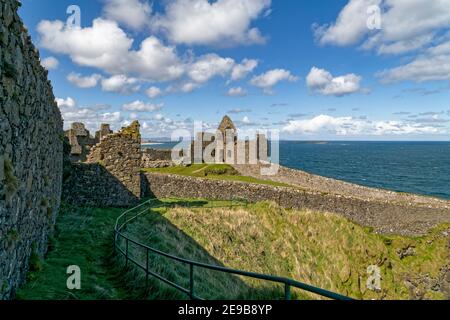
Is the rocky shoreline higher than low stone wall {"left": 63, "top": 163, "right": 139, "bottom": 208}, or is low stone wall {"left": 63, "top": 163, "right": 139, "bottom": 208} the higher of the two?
low stone wall {"left": 63, "top": 163, "right": 139, "bottom": 208}

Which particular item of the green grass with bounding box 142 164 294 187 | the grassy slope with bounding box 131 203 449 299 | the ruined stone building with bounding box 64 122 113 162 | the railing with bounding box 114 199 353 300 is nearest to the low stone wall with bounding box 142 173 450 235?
the grassy slope with bounding box 131 203 449 299

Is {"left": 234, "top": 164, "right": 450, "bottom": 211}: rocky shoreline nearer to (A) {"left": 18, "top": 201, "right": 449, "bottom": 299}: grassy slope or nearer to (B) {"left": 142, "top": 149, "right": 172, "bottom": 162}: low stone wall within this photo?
(A) {"left": 18, "top": 201, "right": 449, "bottom": 299}: grassy slope

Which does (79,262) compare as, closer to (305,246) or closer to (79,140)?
(305,246)

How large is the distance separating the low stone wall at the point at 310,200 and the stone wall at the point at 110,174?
5708 millimetres

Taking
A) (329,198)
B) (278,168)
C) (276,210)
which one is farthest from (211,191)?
(278,168)

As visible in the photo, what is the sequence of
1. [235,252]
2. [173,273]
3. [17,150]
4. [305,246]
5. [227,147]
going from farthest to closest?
[227,147], [305,246], [235,252], [173,273], [17,150]

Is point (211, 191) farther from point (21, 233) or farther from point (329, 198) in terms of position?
point (21, 233)

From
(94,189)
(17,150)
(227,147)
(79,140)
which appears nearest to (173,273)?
(17,150)

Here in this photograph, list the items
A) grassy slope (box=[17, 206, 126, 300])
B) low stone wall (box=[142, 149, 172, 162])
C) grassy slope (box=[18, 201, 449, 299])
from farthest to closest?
low stone wall (box=[142, 149, 172, 162]) < grassy slope (box=[18, 201, 449, 299]) < grassy slope (box=[17, 206, 126, 300])

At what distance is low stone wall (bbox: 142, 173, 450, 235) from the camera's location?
951 inches

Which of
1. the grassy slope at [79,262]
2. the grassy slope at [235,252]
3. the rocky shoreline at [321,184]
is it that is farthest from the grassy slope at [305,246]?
the rocky shoreline at [321,184]

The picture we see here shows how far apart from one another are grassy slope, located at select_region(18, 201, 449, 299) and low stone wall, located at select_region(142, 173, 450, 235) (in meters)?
0.94

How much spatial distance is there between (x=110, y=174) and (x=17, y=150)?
13.7 metres

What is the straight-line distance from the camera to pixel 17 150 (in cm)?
559
